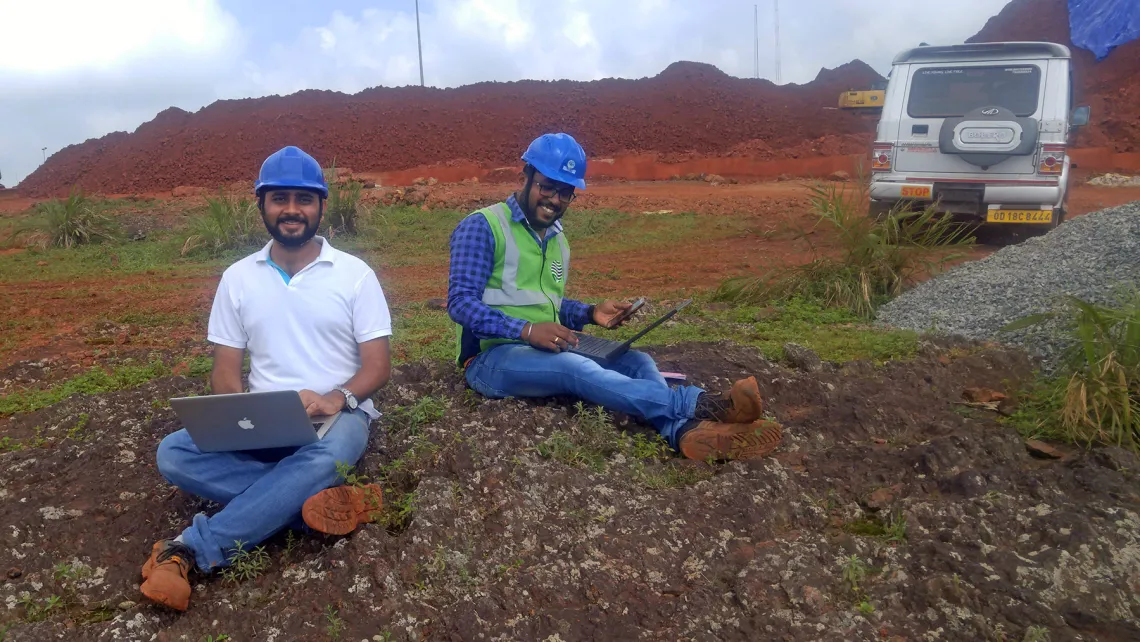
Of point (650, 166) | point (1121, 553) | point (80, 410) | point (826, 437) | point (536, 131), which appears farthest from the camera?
point (536, 131)

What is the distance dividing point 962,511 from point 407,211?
1225 cm

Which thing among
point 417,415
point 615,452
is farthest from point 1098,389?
point 417,415

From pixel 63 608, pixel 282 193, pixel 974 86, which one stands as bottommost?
pixel 63 608

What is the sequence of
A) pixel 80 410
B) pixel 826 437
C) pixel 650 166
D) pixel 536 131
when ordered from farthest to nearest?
pixel 536 131 → pixel 650 166 → pixel 80 410 → pixel 826 437

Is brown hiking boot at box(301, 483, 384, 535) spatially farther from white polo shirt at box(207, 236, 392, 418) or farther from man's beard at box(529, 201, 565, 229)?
man's beard at box(529, 201, 565, 229)

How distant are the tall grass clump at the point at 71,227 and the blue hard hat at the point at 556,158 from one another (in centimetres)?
1080

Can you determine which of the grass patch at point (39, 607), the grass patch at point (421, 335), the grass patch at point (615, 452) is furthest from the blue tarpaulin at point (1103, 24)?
the grass patch at point (39, 607)

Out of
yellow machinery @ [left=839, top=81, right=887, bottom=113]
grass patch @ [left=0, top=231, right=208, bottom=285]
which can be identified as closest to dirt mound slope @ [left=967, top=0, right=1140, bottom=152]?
yellow machinery @ [left=839, top=81, right=887, bottom=113]

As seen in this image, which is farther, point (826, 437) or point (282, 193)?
point (826, 437)

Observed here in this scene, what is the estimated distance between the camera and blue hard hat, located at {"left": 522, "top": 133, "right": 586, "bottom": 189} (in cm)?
408

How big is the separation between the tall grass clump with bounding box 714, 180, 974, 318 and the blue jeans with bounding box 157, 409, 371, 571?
4.71 metres

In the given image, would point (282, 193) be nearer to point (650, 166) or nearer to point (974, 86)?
point (974, 86)

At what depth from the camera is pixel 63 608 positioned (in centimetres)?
309

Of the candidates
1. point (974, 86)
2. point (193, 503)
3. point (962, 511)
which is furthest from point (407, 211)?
point (962, 511)
